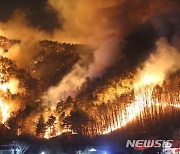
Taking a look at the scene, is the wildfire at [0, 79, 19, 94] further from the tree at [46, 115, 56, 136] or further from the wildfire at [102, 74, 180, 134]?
the wildfire at [102, 74, 180, 134]

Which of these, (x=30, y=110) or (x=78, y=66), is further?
(x=78, y=66)

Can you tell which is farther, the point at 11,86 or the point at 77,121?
the point at 11,86

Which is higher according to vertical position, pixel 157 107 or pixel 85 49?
pixel 85 49

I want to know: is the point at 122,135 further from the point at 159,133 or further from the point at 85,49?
the point at 85,49

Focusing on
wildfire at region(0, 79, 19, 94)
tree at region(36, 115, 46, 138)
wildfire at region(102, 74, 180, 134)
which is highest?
wildfire at region(0, 79, 19, 94)

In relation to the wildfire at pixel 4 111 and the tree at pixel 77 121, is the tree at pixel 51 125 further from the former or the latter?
the wildfire at pixel 4 111

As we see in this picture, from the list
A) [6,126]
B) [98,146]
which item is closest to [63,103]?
[6,126]

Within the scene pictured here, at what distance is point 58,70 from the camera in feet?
161

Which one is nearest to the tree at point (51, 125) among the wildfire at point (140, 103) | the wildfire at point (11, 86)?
the wildfire at point (140, 103)

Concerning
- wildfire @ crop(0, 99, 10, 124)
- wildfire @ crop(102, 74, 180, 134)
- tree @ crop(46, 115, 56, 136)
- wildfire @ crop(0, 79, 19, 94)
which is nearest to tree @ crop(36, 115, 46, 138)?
tree @ crop(46, 115, 56, 136)

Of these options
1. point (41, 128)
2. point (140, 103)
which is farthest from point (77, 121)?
point (140, 103)

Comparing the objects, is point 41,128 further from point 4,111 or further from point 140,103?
point 140,103

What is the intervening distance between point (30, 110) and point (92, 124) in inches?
272

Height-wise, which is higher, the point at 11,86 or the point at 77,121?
the point at 11,86
